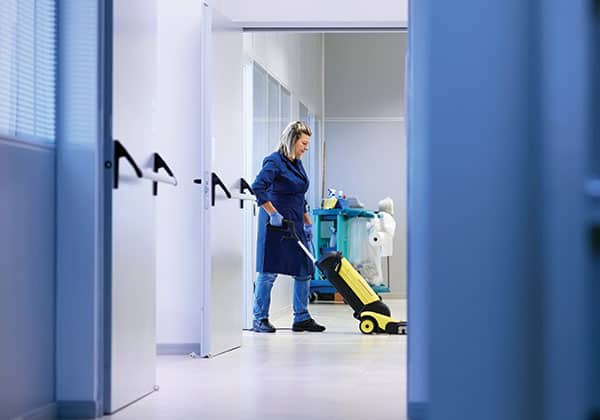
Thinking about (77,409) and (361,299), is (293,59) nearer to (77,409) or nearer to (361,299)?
(361,299)

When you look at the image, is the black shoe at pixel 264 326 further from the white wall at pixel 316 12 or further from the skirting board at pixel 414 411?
the skirting board at pixel 414 411

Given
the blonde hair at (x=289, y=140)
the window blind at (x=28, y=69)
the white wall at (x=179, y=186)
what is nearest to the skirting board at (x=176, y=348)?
the white wall at (x=179, y=186)

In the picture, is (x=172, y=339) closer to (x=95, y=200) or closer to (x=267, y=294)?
(x=267, y=294)

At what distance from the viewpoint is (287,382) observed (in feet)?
14.4

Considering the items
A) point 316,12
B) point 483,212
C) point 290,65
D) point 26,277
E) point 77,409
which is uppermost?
point 290,65


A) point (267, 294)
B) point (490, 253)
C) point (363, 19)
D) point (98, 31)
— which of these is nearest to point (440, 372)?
point (490, 253)

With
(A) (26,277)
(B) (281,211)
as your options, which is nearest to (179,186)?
(B) (281,211)

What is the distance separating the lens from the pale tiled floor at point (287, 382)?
3527mm

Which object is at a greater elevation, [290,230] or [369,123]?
[369,123]

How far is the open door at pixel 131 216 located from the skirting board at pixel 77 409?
87mm

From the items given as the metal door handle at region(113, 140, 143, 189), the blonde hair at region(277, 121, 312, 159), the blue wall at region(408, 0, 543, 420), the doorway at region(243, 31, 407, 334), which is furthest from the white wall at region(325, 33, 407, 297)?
the blue wall at region(408, 0, 543, 420)

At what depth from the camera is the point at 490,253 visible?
134 centimetres

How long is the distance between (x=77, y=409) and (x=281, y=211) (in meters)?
3.80

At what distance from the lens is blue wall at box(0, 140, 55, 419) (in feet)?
9.71
